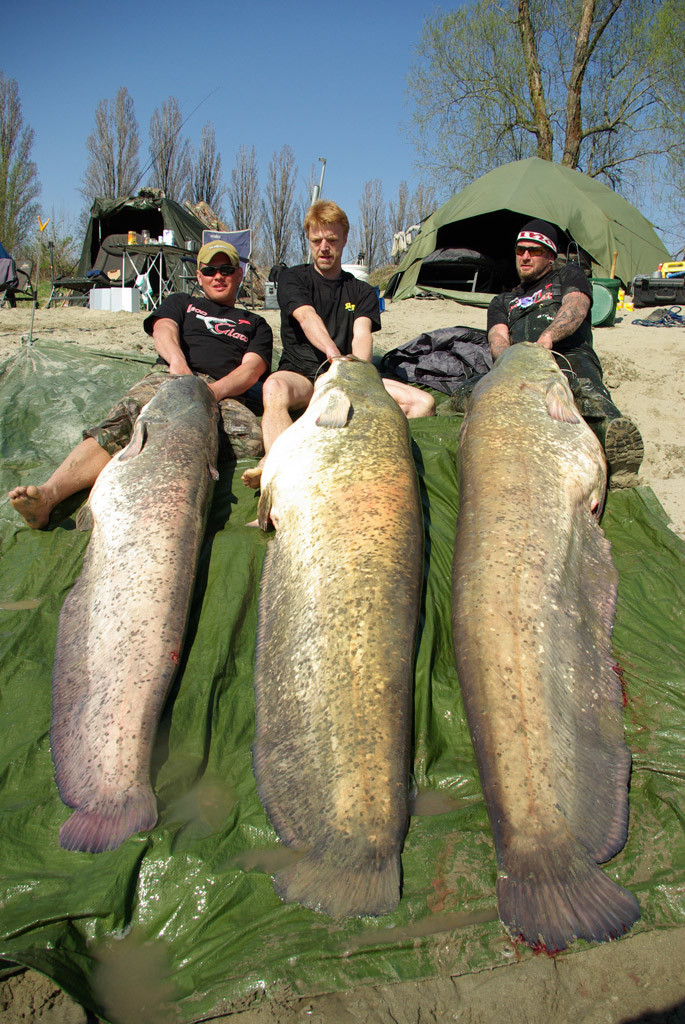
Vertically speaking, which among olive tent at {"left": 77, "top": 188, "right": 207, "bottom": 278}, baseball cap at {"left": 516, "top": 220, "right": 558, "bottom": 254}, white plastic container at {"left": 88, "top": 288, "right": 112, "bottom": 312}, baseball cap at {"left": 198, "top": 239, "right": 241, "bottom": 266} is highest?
olive tent at {"left": 77, "top": 188, "right": 207, "bottom": 278}

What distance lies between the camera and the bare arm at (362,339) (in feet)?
18.2

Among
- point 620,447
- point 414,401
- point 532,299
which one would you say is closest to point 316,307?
point 414,401

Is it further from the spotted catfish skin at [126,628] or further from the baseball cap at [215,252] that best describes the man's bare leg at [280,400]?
the baseball cap at [215,252]

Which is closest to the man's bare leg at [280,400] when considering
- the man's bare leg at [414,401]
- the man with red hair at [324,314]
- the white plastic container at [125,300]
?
the man with red hair at [324,314]

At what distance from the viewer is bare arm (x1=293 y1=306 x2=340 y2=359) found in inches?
204

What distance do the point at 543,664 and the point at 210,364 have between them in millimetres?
3923

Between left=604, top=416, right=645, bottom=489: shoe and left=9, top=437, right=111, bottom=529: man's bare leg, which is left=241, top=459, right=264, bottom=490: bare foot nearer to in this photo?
left=9, top=437, right=111, bottom=529: man's bare leg

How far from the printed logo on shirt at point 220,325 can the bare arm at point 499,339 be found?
2.19m

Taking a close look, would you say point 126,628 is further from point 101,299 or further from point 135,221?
point 135,221

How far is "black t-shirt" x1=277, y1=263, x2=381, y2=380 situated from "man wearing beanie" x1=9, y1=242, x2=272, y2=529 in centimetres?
22

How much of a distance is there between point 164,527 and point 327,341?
2588mm

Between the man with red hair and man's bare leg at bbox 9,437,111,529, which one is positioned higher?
the man with red hair

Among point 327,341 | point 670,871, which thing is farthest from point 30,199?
point 670,871

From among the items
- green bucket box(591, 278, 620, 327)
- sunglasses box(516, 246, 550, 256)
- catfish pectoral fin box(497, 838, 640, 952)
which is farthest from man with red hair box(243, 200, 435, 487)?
green bucket box(591, 278, 620, 327)
